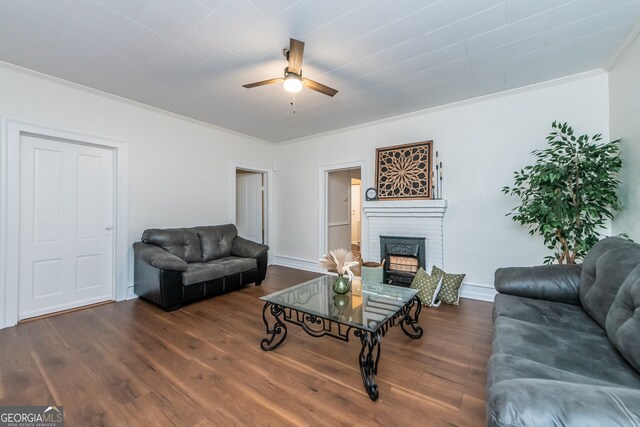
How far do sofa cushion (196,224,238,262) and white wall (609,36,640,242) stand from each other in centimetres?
460

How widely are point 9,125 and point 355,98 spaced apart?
12.0 feet

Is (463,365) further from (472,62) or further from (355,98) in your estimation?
(355,98)

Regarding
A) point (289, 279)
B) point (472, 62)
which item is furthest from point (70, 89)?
point (472, 62)

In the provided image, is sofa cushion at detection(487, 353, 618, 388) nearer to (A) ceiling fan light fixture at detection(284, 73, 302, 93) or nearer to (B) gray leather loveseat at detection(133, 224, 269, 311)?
(A) ceiling fan light fixture at detection(284, 73, 302, 93)

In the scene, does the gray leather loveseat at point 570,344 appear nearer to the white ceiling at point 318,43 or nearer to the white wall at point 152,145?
the white ceiling at point 318,43

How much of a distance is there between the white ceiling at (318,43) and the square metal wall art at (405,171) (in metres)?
0.77

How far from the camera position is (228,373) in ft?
6.39

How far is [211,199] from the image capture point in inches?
181

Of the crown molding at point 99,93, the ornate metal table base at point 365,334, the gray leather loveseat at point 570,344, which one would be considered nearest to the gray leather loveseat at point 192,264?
the ornate metal table base at point 365,334

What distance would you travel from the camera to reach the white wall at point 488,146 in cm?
301

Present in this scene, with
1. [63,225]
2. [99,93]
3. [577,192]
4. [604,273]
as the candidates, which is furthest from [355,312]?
[99,93]

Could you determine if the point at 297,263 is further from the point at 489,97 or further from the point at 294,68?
the point at 489,97

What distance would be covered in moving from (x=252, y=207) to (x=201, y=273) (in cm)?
248

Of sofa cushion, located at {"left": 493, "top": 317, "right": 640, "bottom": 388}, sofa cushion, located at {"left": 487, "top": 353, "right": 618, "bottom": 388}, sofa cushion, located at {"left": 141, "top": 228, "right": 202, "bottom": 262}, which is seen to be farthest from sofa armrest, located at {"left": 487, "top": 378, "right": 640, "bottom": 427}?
sofa cushion, located at {"left": 141, "top": 228, "right": 202, "bottom": 262}
